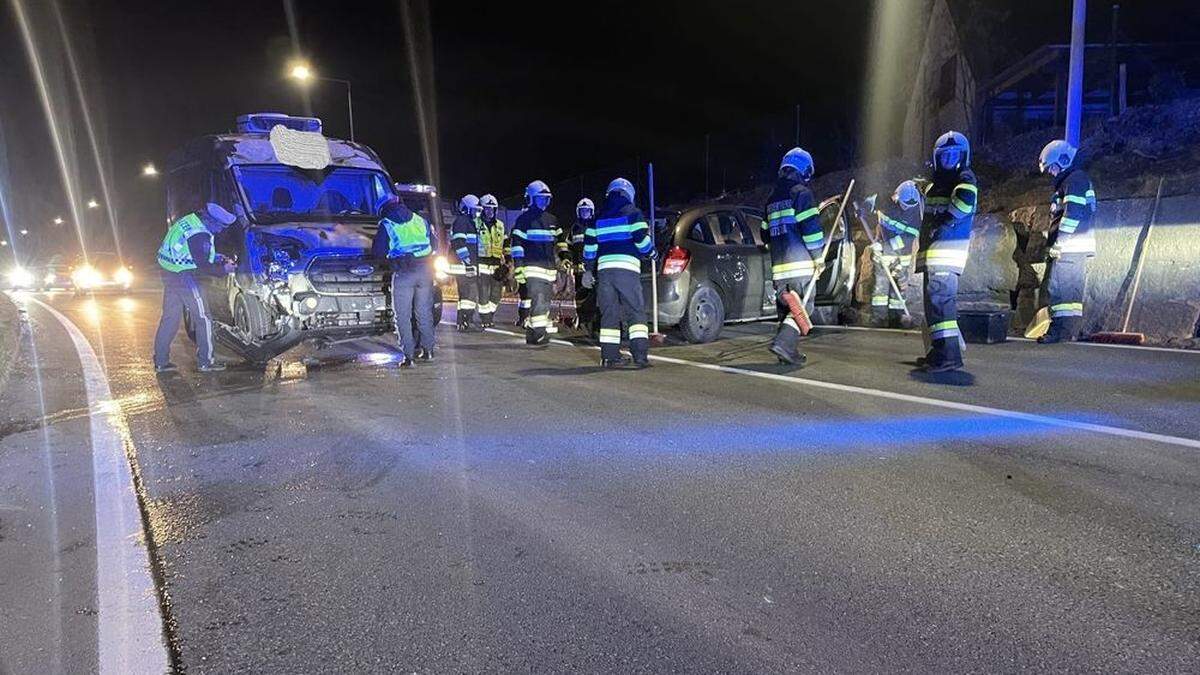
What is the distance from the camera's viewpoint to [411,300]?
8.25m

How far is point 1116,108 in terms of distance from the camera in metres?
17.0

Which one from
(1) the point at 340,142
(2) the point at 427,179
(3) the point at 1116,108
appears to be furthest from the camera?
(2) the point at 427,179

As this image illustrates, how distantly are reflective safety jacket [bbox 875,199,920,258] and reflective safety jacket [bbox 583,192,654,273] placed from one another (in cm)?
444

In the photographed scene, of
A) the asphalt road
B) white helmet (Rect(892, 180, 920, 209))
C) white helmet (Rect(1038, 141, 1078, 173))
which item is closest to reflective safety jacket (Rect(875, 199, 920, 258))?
white helmet (Rect(892, 180, 920, 209))

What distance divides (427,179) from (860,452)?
39.0m

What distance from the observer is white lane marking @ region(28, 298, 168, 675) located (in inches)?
97.3

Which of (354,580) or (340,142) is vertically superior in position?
(340,142)

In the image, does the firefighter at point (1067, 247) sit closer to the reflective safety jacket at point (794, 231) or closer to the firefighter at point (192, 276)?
the reflective safety jacket at point (794, 231)

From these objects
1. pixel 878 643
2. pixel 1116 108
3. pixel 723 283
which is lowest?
pixel 878 643

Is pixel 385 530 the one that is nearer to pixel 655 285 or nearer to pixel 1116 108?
pixel 655 285

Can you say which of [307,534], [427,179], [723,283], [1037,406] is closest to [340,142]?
[723,283]

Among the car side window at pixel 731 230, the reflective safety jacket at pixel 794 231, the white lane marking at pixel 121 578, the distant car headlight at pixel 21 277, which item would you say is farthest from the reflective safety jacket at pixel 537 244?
the distant car headlight at pixel 21 277

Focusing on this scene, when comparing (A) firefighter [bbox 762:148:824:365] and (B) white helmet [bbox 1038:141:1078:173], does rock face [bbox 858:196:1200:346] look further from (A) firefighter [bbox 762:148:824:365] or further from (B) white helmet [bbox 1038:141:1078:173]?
(A) firefighter [bbox 762:148:824:365]

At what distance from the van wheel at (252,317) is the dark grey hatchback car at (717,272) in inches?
141
